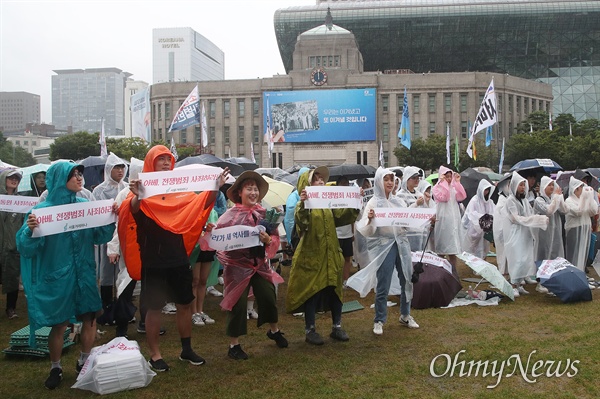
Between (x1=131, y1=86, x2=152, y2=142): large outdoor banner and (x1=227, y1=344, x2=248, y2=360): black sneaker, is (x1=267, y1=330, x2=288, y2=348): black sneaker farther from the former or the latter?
(x1=131, y1=86, x2=152, y2=142): large outdoor banner

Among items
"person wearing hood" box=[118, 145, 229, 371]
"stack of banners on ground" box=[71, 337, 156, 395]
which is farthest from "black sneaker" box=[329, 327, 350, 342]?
"stack of banners on ground" box=[71, 337, 156, 395]

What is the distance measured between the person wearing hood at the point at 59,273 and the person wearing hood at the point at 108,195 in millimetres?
1698

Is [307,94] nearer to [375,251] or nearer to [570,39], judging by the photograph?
[570,39]

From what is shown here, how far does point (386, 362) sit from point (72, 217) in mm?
3236

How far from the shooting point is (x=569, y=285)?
7.94 m

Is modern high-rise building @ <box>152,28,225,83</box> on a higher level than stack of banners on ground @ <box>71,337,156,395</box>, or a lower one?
higher

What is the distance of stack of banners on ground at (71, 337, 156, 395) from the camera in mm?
4727

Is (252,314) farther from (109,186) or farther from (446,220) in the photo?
(446,220)

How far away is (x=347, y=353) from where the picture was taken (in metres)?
5.76

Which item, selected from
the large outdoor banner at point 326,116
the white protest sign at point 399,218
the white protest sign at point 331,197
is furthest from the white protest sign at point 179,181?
the large outdoor banner at point 326,116

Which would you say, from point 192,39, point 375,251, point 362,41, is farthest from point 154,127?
point 192,39

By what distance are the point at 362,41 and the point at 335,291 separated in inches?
3350

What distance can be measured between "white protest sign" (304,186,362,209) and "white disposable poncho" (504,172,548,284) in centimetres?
345

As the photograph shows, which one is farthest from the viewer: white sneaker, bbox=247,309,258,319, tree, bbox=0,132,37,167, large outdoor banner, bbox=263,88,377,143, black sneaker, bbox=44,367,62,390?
tree, bbox=0,132,37,167
